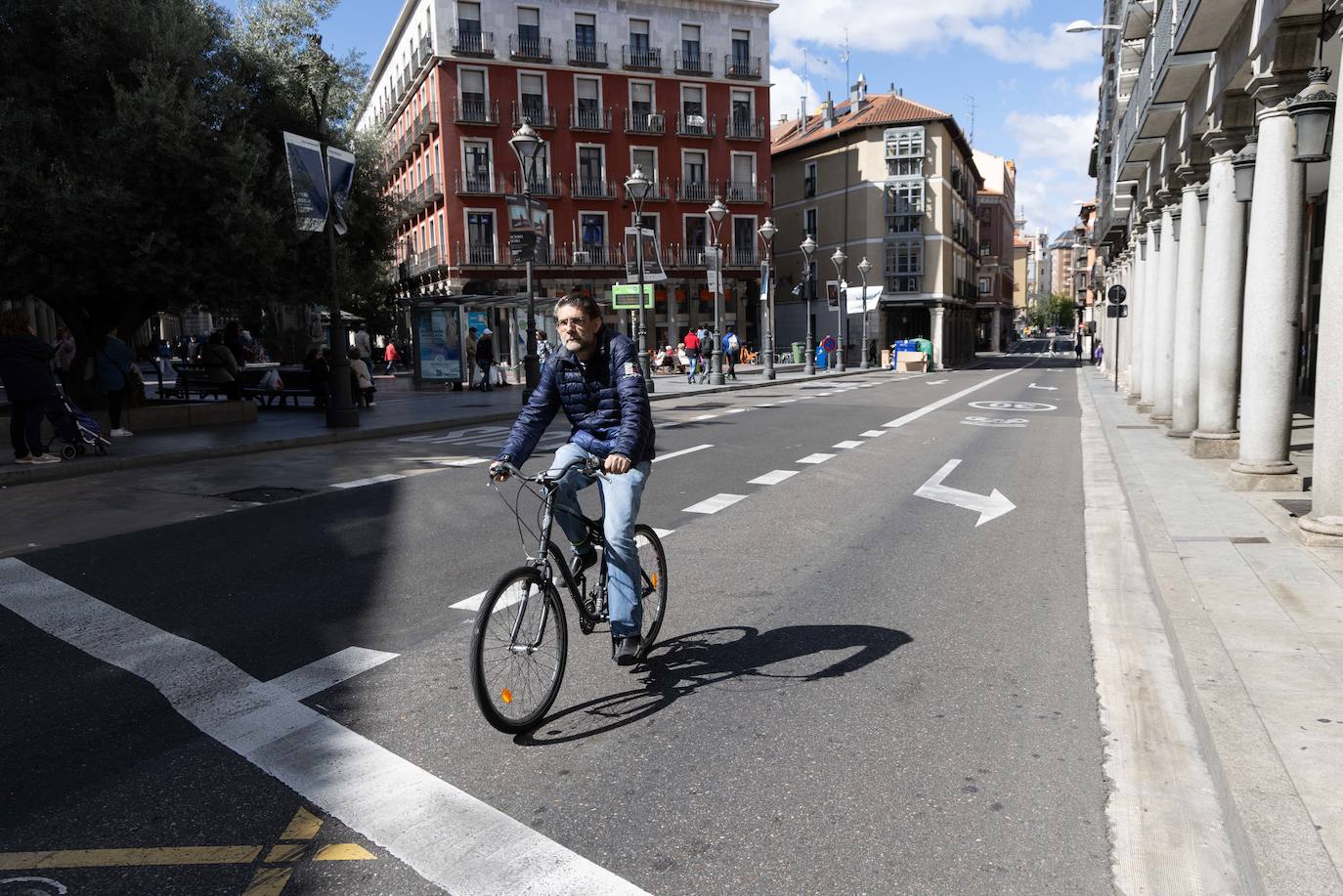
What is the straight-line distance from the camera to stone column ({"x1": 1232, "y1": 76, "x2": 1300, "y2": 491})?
25.9 feet

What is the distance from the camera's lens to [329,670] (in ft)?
14.5

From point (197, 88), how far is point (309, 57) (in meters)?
3.09

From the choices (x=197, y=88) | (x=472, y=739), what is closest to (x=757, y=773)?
(x=472, y=739)

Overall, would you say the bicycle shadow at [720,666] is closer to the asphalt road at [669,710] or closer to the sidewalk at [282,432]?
the asphalt road at [669,710]

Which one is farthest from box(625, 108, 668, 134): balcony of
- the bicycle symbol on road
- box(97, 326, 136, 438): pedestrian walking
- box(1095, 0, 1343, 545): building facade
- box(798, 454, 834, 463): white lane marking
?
box(798, 454, 834, 463): white lane marking

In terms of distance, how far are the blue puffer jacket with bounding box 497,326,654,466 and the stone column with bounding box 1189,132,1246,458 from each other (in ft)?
28.7

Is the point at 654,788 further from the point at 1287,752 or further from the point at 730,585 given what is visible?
the point at 730,585

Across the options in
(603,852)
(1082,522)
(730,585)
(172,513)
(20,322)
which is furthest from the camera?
(20,322)

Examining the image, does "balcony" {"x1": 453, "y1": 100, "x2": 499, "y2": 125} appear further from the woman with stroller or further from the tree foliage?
the woman with stroller

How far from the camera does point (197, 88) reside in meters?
15.4

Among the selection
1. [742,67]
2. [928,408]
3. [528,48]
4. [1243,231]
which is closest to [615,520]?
[1243,231]

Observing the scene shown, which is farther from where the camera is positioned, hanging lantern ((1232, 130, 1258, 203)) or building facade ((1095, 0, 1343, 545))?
hanging lantern ((1232, 130, 1258, 203))

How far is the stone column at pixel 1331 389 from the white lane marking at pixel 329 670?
5.84 metres

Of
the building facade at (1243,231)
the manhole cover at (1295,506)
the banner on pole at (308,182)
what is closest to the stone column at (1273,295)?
the building facade at (1243,231)
